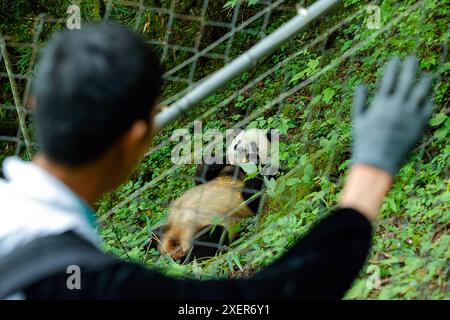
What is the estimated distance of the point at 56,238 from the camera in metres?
1.13

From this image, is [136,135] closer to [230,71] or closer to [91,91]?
[91,91]

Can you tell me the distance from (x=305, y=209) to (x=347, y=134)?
566 millimetres

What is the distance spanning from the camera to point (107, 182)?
122 centimetres

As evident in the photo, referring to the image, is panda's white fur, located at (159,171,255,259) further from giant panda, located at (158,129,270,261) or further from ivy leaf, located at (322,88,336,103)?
ivy leaf, located at (322,88,336,103)

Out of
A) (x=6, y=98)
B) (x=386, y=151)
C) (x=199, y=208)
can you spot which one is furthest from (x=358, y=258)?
(x=6, y=98)

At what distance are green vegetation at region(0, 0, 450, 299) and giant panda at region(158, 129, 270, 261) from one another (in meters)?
0.13

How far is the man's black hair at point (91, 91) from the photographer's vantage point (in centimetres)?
111

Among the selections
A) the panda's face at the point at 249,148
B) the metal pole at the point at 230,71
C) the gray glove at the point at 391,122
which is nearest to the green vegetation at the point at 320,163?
the panda's face at the point at 249,148

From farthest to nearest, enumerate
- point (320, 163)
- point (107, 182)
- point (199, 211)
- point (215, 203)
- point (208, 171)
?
point (208, 171) < point (215, 203) < point (199, 211) < point (320, 163) < point (107, 182)

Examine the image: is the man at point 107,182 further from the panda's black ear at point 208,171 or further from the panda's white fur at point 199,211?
the panda's black ear at point 208,171

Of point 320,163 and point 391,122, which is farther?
point 320,163

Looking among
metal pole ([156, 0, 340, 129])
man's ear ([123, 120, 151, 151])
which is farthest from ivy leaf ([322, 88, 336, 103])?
→ man's ear ([123, 120, 151, 151])

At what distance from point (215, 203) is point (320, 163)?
0.75 m

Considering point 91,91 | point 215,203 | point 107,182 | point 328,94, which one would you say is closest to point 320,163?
point 328,94
